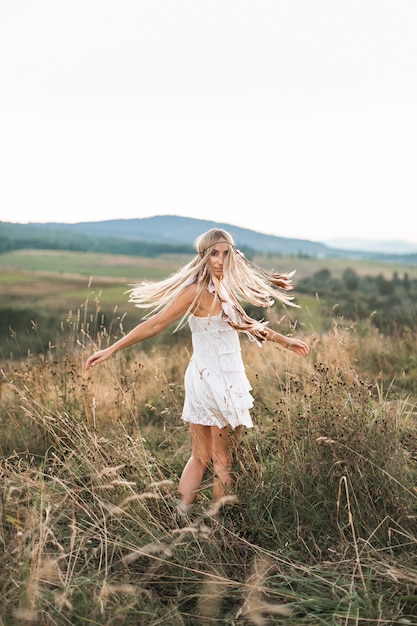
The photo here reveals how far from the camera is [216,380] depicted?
4.02 metres

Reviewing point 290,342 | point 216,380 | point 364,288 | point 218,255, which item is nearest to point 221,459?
point 216,380

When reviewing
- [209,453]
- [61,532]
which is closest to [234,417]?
[209,453]

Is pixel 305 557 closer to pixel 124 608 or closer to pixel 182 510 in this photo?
pixel 182 510

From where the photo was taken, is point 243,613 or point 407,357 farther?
point 407,357

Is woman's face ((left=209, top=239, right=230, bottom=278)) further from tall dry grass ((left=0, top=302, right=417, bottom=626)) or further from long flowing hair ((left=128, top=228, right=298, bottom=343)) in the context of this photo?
tall dry grass ((left=0, top=302, right=417, bottom=626))

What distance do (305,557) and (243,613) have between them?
0.70 m

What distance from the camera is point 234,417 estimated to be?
13.0 feet

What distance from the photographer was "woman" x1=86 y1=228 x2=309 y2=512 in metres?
3.98

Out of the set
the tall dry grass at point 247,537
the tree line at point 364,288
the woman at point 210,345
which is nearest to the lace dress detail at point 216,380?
the woman at point 210,345

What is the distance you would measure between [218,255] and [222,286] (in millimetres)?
205

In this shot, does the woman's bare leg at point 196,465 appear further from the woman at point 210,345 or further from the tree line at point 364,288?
the tree line at point 364,288

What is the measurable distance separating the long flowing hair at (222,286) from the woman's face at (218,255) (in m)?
0.02

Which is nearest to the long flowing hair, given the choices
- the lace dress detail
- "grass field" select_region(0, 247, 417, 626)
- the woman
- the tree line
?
the woman

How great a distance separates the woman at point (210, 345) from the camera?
3.98m
